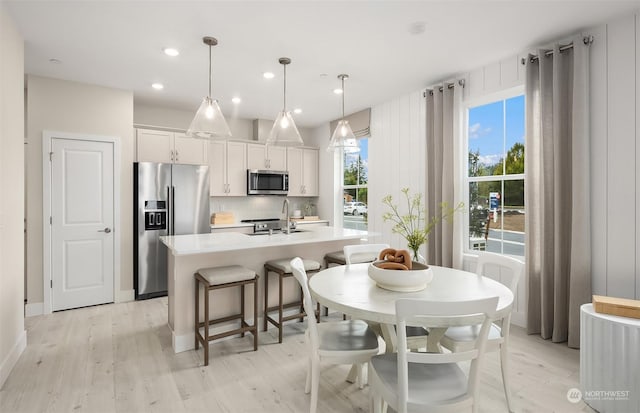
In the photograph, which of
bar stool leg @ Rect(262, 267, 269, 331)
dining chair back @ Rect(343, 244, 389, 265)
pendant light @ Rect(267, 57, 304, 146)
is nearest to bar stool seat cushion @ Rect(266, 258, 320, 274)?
Answer: bar stool leg @ Rect(262, 267, 269, 331)

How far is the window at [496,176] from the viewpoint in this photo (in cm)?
344

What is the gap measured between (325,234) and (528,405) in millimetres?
2121

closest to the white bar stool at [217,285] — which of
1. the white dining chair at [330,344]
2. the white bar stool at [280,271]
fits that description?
the white bar stool at [280,271]

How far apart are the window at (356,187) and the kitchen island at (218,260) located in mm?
1894

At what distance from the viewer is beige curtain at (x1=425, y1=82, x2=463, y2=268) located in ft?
12.4

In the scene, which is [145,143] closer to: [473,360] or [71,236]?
[71,236]

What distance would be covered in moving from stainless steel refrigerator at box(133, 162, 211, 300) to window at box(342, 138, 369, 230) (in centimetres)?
244

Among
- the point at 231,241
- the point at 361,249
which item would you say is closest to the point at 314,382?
the point at 361,249

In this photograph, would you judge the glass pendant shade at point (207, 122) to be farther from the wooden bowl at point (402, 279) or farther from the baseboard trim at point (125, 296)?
the baseboard trim at point (125, 296)

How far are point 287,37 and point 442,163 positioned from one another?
7.23ft

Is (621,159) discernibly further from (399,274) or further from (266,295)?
(266,295)

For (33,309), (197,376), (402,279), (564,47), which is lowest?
(197,376)

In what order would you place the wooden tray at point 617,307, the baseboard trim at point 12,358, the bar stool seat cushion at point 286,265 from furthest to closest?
the bar stool seat cushion at point 286,265 < the baseboard trim at point 12,358 < the wooden tray at point 617,307

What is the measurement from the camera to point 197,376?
244 cm
